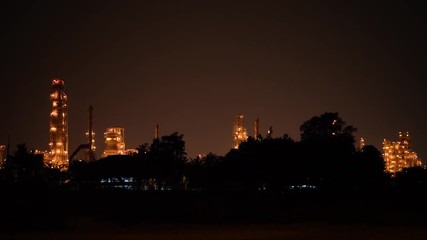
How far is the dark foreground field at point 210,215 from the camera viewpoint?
46.3 m

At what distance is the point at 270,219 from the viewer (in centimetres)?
6041

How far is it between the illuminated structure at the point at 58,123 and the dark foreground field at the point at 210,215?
7308 cm

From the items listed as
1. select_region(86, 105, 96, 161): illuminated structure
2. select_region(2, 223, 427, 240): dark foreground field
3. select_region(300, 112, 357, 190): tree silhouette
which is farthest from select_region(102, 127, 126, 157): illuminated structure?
select_region(2, 223, 427, 240): dark foreground field

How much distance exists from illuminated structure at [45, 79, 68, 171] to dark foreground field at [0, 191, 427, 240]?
73.1 metres

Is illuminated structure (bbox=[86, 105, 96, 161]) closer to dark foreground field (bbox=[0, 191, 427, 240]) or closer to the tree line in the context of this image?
the tree line

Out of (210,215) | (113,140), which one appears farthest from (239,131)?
(210,215)

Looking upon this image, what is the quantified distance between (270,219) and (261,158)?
70.9 ft

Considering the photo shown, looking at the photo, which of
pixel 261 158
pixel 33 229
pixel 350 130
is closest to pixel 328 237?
Result: pixel 33 229

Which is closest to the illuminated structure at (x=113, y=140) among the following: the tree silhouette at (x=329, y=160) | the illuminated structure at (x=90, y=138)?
the illuminated structure at (x=90, y=138)

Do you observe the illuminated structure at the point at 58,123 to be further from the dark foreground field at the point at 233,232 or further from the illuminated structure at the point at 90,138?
the dark foreground field at the point at 233,232

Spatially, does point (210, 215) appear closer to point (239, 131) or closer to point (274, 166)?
point (274, 166)

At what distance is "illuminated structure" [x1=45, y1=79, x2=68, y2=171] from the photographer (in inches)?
5482

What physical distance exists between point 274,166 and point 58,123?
2917 inches

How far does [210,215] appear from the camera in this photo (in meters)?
62.8
